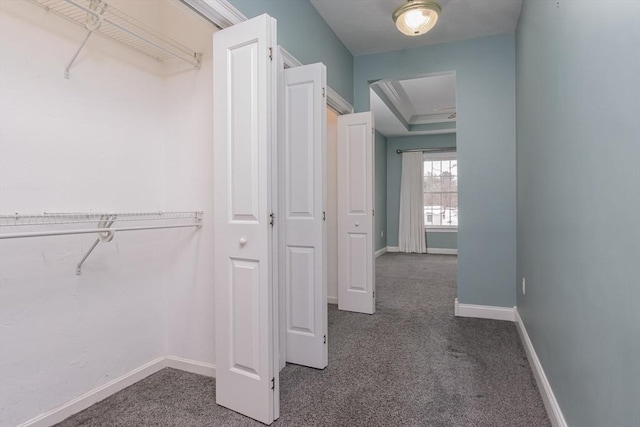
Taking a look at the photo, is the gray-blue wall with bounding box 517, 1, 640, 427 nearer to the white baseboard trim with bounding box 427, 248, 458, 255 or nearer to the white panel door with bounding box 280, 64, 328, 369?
the white panel door with bounding box 280, 64, 328, 369

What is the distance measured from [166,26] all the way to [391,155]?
253 inches

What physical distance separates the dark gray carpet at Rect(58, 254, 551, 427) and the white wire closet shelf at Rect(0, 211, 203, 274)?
0.88 meters

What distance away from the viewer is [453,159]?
7730 mm

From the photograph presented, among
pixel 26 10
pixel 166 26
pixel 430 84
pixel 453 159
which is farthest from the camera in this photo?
pixel 453 159

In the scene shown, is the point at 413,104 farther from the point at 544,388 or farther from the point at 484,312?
the point at 544,388

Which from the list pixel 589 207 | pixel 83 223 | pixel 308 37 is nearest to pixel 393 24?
pixel 308 37

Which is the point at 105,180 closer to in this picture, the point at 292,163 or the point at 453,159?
the point at 292,163

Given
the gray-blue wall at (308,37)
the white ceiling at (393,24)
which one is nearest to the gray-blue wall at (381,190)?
the white ceiling at (393,24)

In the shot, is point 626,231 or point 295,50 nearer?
point 626,231

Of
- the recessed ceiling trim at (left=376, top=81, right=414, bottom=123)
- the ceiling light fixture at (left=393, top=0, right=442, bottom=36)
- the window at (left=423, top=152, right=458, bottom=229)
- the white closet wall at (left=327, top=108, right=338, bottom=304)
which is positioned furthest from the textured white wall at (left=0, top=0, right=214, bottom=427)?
the window at (left=423, top=152, right=458, bottom=229)

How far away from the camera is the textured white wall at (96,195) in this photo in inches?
63.9

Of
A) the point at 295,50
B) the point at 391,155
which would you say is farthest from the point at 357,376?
the point at 391,155

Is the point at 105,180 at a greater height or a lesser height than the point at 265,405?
greater

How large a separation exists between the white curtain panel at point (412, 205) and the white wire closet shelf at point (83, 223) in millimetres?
6303
